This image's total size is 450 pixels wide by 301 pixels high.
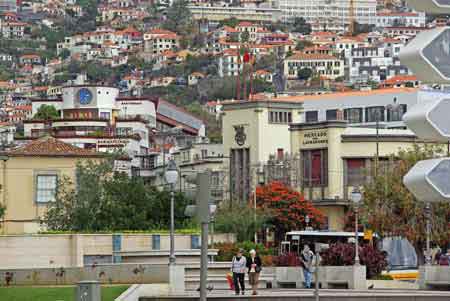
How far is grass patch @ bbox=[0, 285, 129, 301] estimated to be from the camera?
3372 centimetres

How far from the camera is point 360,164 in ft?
284

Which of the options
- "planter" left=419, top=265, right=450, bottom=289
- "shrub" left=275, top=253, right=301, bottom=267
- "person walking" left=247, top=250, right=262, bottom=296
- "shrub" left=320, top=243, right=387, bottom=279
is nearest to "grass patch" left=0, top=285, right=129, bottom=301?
"person walking" left=247, top=250, right=262, bottom=296

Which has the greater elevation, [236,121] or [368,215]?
[236,121]

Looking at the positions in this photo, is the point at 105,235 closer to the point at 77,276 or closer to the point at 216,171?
the point at 77,276

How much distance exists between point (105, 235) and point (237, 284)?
16.0 m

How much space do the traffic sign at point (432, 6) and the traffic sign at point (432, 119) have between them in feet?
1.74

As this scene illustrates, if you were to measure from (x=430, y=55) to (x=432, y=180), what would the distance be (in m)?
0.74

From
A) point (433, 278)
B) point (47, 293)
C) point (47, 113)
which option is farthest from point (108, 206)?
point (47, 113)

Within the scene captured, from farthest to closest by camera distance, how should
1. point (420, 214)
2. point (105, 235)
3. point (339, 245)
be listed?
point (420, 214) → point (105, 235) → point (339, 245)

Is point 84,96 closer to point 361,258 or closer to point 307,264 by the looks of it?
point 361,258

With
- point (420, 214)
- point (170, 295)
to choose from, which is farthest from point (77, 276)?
point (420, 214)

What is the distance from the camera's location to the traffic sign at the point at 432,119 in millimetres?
9547

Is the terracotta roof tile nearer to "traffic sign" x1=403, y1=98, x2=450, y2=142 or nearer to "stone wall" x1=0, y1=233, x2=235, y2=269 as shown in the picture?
"stone wall" x1=0, y1=233, x2=235, y2=269

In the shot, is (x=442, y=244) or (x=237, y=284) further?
(x=442, y=244)
